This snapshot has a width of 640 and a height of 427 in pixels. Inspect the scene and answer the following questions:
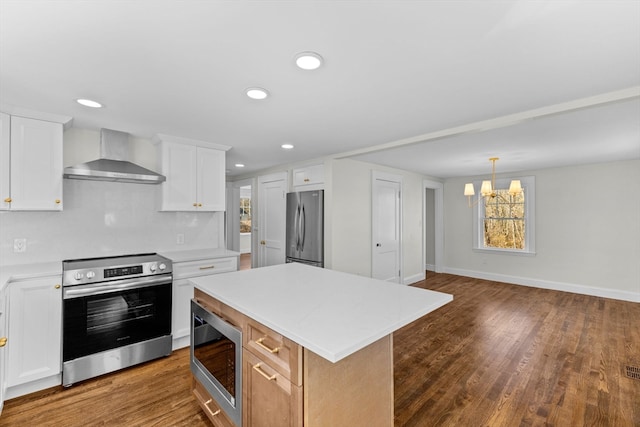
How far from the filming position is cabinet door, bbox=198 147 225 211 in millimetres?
3398

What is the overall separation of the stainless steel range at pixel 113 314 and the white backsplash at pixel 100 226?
311 millimetres

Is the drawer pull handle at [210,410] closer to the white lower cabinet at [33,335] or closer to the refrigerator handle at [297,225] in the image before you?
the white lower cabinet at [33,335]

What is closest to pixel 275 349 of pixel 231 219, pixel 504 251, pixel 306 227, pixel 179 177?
pixel 179 177

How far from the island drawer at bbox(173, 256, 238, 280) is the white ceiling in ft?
4.59

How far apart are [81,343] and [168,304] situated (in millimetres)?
681

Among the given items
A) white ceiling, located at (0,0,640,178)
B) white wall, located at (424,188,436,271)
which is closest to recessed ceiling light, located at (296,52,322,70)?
white ceiling, located at (0,0,640,178)

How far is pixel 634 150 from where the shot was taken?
3.82 metres

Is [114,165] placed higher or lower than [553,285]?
higher

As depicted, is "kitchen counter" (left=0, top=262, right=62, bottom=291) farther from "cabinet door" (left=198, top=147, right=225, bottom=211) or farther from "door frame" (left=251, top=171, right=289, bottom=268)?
"door frame" (left=251, top=171, right=289, bottom=268)

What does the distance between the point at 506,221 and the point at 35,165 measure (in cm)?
719

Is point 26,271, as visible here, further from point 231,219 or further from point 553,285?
point 553,285

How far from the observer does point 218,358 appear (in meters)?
1.72

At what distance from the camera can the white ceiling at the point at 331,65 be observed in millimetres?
1262

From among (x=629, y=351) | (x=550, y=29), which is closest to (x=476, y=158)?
(x=629, y=351)
